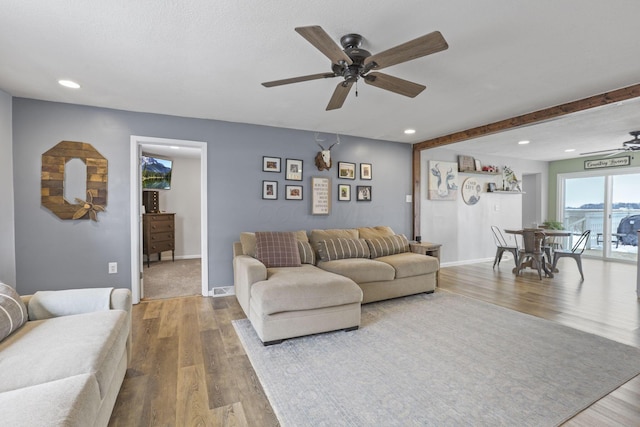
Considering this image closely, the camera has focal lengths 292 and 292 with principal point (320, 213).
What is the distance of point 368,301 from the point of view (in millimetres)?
3451

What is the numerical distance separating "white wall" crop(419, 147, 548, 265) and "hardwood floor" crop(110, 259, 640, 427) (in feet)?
3.50

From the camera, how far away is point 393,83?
214 centimetres

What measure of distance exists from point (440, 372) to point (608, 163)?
742cm

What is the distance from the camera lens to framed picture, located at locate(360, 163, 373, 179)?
4.89 metres

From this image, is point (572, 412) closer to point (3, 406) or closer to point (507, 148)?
point (3, 406)

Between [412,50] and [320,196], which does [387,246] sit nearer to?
[320,196]

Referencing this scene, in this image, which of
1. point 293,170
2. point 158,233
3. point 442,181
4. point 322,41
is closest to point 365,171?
point 293,170

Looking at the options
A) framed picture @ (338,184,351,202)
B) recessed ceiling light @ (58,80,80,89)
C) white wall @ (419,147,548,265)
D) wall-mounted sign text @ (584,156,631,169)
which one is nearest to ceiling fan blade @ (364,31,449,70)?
recessed ceiling light @ (58,80,80,89)

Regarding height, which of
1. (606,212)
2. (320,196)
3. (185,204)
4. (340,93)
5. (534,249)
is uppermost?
(340,93)

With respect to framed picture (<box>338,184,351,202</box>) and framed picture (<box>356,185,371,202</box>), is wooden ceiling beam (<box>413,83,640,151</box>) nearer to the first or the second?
framed picture (<box>356,185,371,202</box>)

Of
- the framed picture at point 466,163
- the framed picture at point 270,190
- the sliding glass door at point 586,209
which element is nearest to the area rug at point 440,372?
the framed picture at point 270,190

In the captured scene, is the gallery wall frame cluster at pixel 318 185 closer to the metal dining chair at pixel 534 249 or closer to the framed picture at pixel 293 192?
the framed picture at pixel 293 192

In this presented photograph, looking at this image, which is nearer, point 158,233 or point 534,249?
point 534,249

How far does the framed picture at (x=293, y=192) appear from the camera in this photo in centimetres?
431
